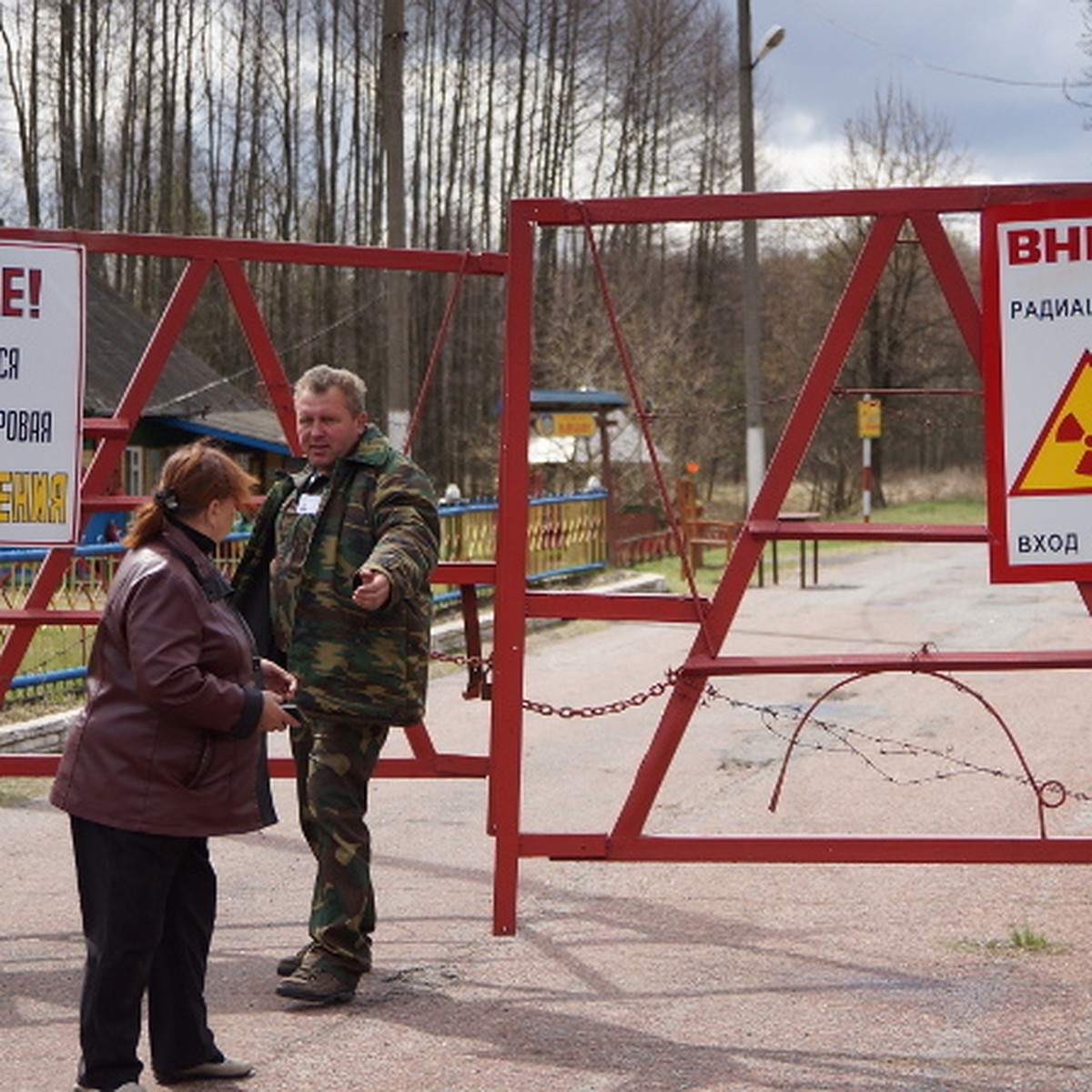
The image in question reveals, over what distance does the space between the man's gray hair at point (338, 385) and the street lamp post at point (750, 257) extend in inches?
899

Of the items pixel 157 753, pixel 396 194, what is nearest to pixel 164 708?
pixel 157 753

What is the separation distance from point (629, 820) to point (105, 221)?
152 feet

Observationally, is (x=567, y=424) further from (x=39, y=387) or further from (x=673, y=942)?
(x=673, y=942)

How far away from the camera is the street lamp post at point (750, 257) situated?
29.5 metres

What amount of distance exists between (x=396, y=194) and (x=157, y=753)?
51.3 ft

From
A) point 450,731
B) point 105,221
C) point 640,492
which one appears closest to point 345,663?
point 450,731

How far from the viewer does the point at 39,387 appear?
6.85 metres

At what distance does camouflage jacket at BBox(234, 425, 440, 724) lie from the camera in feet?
19.7

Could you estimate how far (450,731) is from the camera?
12297 millimetres

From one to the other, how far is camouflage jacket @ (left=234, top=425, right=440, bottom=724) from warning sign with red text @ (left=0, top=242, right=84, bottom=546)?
1.19 m

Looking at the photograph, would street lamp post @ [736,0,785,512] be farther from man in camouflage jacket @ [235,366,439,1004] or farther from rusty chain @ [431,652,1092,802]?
man in camouflage jacket @ [235,366,439,1004]

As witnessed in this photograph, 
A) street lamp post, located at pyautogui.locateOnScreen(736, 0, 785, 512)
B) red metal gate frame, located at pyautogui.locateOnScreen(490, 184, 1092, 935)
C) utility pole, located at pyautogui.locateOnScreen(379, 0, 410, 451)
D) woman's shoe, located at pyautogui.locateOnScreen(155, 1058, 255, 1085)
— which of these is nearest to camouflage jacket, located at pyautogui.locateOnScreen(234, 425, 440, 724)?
red metal gate frame, located at pyautogui.locateOnScreen(490, 184, 1092, 935)

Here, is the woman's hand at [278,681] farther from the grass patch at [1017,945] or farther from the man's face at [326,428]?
the grass patch at [1017,945]

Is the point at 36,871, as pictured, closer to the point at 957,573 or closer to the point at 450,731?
the point at 450,731
